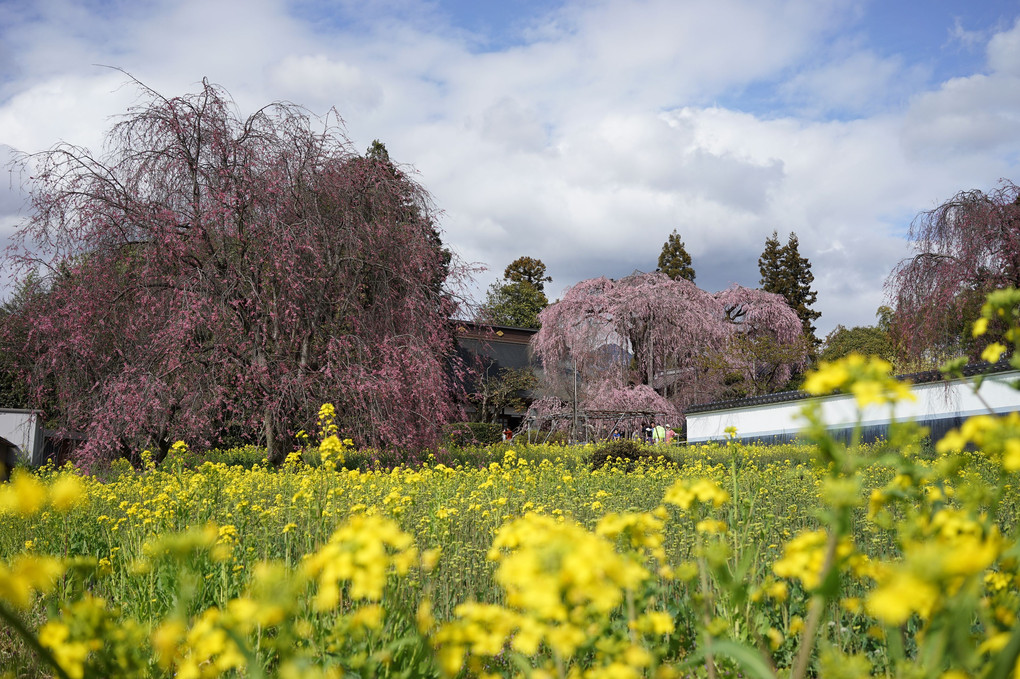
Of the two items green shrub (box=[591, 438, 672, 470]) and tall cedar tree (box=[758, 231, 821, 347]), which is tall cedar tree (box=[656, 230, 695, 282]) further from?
green shrub (box=[591, 438, 672, 470])

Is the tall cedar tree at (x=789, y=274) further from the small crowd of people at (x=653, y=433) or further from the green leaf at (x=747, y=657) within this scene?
the green leaf at (x=747, y=657)

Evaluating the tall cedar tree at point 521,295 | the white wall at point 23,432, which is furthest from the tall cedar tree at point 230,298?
the tall cedar tree at point 521,295

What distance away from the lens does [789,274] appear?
37.3 metres

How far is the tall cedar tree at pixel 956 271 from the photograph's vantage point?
1262 centimetres

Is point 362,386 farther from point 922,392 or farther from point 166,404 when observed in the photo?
point 922,392

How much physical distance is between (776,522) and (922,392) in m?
13.3

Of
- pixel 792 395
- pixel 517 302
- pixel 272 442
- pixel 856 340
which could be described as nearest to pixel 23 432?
pixel 272 442

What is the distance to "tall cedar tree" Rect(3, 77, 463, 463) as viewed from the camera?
8.64 metres

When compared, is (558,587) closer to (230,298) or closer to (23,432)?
(230,298)

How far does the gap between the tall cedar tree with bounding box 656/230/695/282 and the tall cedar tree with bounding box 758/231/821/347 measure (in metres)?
4.60

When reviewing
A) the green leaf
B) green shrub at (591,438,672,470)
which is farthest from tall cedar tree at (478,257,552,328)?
the green leaf

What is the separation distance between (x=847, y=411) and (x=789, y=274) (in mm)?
23905

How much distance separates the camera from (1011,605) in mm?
1403

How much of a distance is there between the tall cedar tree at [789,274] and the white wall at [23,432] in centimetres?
3267
